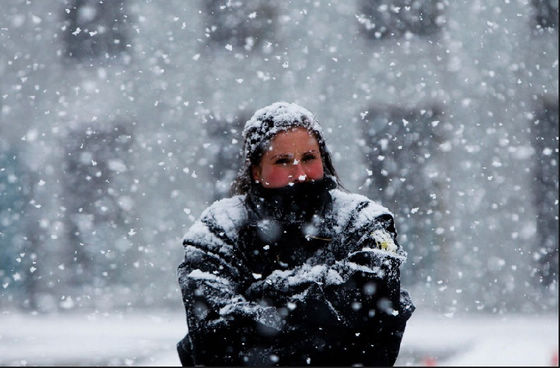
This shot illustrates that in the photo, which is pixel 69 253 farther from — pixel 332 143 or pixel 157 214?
pixel 332 143

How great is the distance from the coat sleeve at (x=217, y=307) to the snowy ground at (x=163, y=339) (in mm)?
5963

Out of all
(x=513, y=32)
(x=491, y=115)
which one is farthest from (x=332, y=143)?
(x=513, y=32)

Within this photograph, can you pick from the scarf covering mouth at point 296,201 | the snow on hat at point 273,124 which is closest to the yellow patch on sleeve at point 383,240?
the scarf covering mouth at point 296,201

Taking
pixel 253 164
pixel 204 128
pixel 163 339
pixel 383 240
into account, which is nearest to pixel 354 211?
pixel 383 240

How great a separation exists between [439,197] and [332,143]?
2069mm

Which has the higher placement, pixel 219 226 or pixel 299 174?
pixel 299 174

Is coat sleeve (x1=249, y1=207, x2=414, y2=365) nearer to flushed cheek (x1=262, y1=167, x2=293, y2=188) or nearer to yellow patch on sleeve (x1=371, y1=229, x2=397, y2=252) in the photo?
yellow patch on sleeve (x1=371, y1=229, x2=397, y2=252)

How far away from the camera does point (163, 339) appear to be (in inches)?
409

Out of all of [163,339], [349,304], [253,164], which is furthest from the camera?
[163,339]

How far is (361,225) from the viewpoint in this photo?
2387 millimetres

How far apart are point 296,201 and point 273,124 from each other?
29 cm

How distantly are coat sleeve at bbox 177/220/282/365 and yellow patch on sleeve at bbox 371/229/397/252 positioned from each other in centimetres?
40

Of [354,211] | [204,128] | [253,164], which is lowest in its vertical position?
[354,211]

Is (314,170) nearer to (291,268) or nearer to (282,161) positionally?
(282,161)
